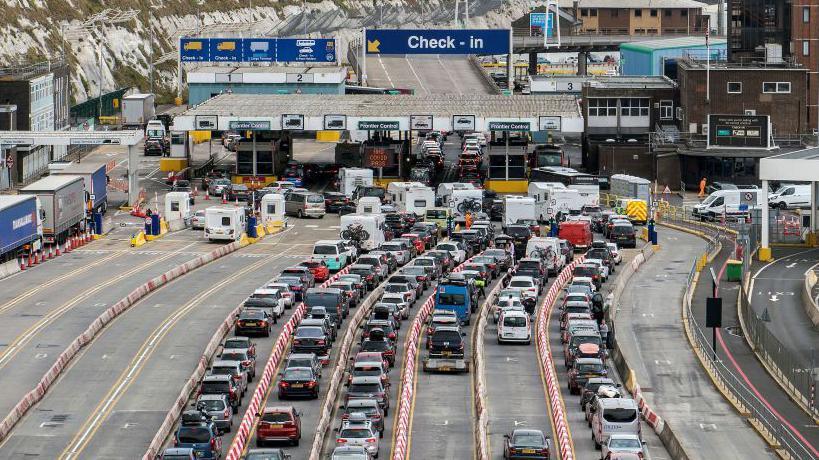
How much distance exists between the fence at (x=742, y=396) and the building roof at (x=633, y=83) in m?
56.3

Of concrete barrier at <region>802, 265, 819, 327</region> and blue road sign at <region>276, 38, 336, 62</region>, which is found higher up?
blue road sign at <region>276, 38, 336, 62</region>

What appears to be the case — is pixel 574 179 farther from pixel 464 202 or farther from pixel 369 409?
pixel 369 409

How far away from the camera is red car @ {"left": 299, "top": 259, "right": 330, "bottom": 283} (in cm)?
8988

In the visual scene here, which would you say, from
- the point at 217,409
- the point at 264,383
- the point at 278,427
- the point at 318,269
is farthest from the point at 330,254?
the point at 278,427

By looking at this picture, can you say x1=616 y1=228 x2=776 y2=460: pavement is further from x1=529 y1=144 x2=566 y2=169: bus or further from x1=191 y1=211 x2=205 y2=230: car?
x1=529 y1=144 x2=566 y2=169: bus

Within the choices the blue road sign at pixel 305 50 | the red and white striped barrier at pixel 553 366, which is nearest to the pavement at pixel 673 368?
the red and white striped barrier at pixel 553 366

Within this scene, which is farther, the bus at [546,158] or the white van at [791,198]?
the bus at [546,158]

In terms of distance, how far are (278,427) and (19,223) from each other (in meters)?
39.5

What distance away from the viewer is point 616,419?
58.2 m

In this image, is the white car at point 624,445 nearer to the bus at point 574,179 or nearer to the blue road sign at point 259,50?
the bus at point 574,179

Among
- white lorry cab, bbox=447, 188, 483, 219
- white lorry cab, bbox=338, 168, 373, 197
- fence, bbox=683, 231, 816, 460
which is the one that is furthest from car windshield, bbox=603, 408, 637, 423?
white lorry cab, bbox=338, 168, 373, 197

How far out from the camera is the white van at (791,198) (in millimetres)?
121125

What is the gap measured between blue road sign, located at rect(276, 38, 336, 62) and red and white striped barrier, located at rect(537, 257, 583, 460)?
7847cm

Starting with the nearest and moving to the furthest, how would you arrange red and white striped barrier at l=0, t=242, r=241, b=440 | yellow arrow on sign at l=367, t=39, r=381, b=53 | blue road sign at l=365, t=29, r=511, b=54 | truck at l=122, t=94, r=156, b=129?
red and white striped barrier at l=0, t=242, r=241, b=440, blue road sign at l=365, t=29, r=511, b=54, yellow arrow on sign at l=367, t=39, r=381, b=53, truck at l=122, t=94, r=156, b=129
